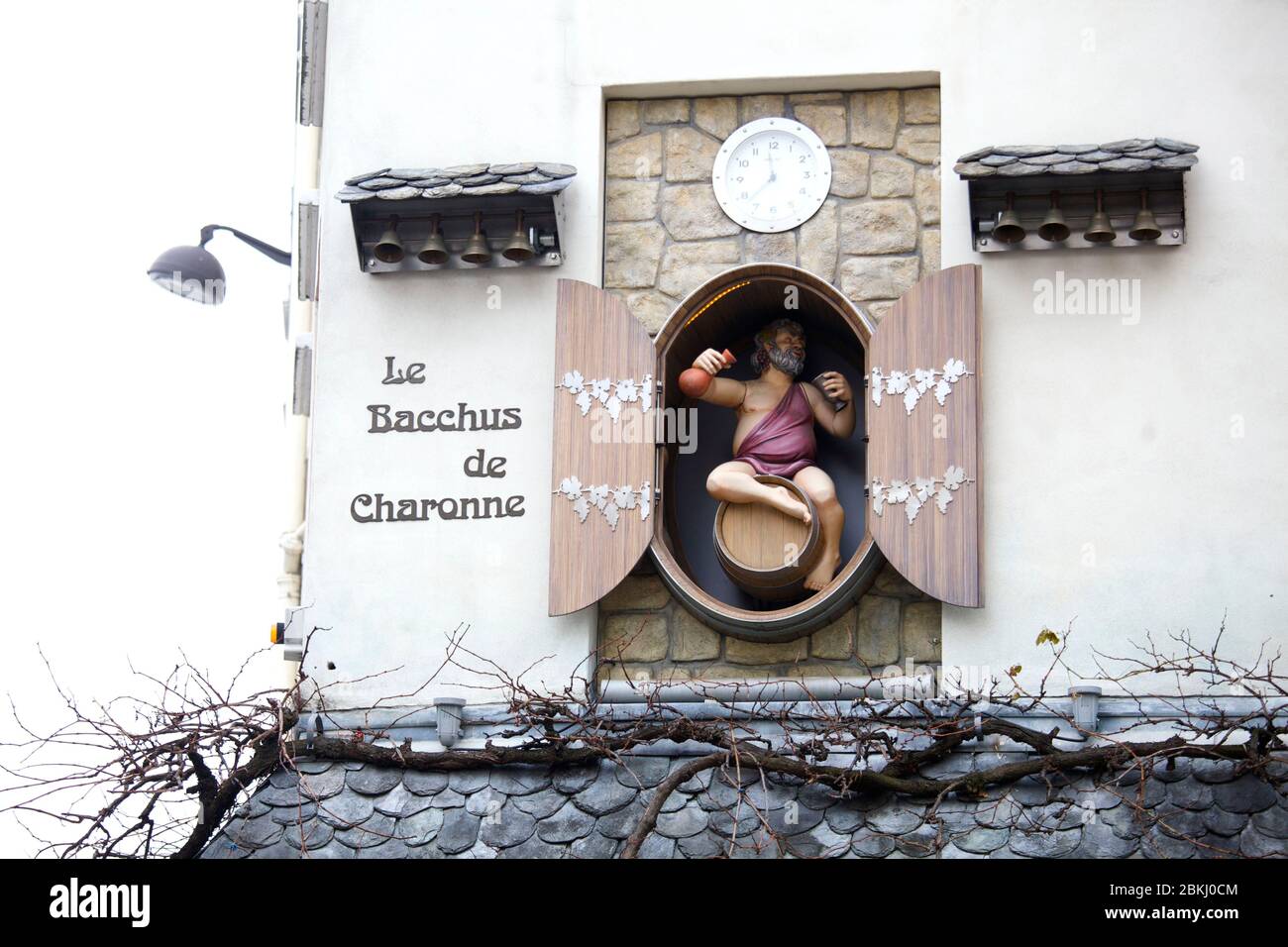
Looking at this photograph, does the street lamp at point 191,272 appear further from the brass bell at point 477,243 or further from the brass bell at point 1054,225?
the brass bell at point 1054,225

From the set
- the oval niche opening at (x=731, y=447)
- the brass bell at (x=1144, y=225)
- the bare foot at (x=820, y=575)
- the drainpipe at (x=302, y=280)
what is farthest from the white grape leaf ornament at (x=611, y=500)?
the brass bell at (x=1144, y=225)

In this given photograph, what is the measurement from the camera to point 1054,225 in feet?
32.8

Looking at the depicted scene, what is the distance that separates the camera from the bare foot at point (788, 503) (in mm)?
9977

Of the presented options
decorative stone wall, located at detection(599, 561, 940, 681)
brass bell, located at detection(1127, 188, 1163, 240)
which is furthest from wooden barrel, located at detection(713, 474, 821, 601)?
brass bell, located at detection(1127, 188, 1163, 240)

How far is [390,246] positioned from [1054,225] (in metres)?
2.95

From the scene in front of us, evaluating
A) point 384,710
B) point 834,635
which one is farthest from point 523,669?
point 834,635

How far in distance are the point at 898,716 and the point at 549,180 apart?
9.29 feet

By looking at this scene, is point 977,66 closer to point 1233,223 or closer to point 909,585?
point 1233,223

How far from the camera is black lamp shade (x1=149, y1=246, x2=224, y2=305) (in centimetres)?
1162

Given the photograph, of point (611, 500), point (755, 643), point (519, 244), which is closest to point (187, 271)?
point (519, 244)

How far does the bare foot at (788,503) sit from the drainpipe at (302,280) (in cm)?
233

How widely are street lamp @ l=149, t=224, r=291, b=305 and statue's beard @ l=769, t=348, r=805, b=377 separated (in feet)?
10.1

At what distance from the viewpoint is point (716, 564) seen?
34.9 feet

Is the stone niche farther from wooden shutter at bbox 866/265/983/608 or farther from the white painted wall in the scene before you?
wooden shutter at bbox 866/265/983/608
